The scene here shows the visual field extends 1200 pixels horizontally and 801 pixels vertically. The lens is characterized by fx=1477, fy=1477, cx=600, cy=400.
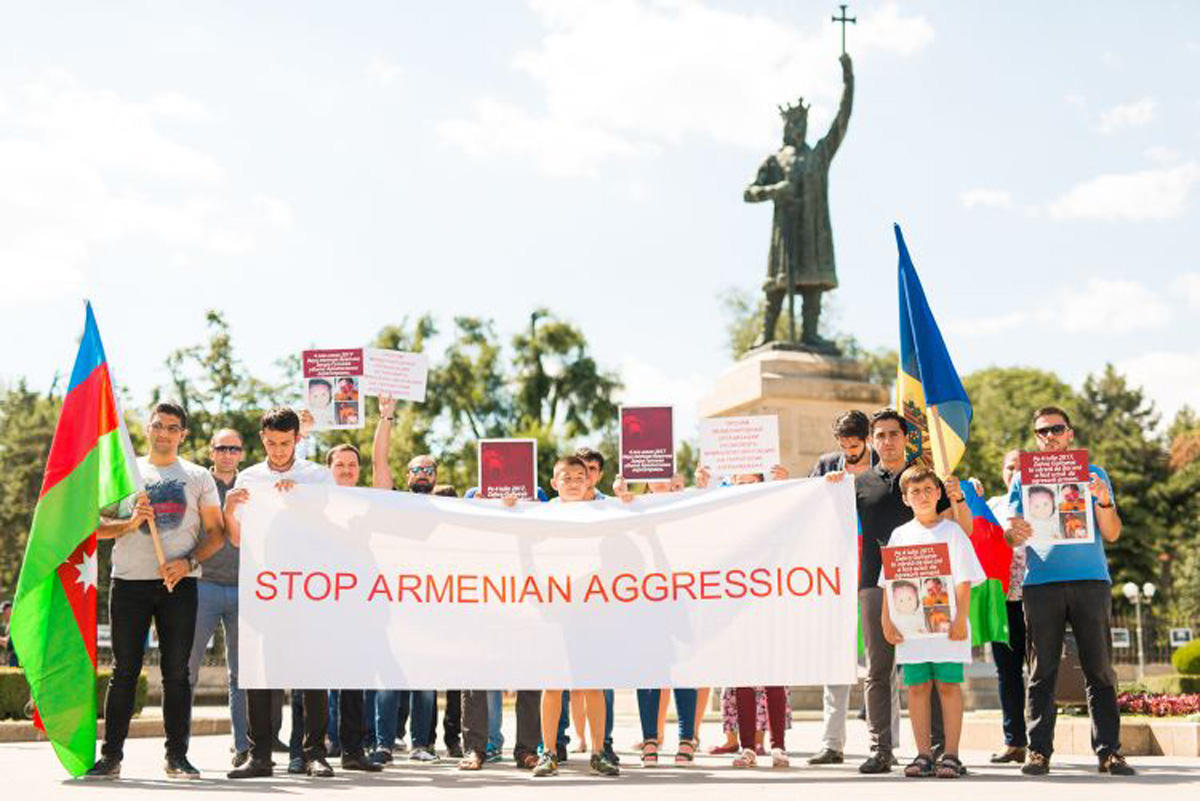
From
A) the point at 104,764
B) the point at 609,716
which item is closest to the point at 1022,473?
the point at 609,716

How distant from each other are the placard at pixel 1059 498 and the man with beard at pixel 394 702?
418 cm

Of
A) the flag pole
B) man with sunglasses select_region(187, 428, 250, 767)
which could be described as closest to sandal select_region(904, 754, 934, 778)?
the flag pole

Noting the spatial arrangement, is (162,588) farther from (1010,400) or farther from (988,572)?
(1010,400)

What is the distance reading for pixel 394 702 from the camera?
34.2 feet

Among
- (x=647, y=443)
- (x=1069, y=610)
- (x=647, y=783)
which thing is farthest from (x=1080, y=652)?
(x=647, y=443)

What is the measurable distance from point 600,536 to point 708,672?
3.55ft

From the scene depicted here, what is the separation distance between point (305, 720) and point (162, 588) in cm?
124

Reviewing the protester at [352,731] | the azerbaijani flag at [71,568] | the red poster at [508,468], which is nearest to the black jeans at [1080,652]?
the red poster at [508,468]

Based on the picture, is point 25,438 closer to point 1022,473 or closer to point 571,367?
point 571,367

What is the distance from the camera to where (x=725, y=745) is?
11.3 meters

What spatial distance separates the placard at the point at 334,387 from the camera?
12.1m

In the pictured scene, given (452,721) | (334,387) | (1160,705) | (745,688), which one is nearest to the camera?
(745,688)

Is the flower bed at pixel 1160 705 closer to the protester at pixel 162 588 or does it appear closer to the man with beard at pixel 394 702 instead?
the man with beard at pixel 394 702

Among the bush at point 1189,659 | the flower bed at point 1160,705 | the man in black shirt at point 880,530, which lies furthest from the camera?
the bush at point 1189,659
